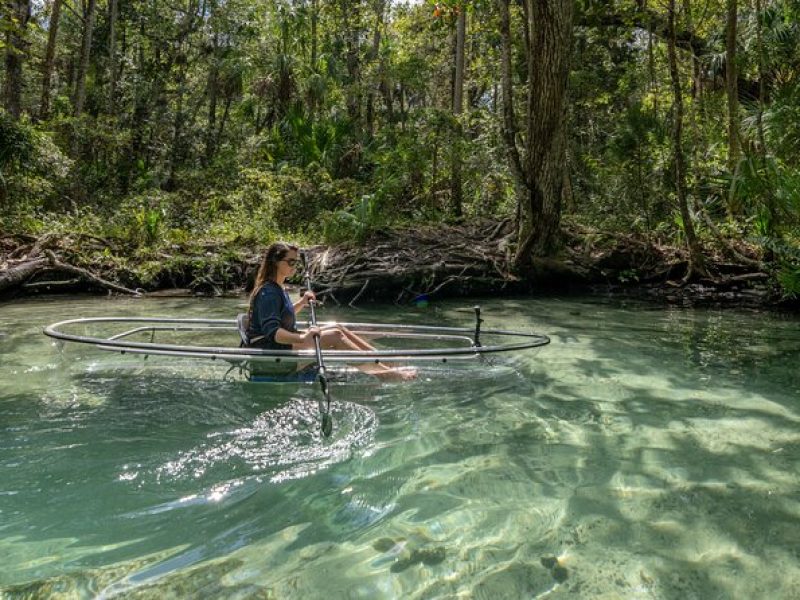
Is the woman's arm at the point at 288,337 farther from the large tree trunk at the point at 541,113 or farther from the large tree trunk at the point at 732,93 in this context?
the large tree trunk at the point at 732,93

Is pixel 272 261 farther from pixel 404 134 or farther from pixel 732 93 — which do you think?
pixel 404 134

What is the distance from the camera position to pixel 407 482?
11.1 ft

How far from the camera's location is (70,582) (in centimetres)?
245

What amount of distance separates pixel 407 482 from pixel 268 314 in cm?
198

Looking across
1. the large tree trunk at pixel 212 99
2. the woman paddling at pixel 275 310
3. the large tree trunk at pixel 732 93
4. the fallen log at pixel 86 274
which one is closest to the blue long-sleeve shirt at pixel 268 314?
the woman paddling at pixel 275 310

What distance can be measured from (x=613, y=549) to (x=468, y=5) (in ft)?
31.9

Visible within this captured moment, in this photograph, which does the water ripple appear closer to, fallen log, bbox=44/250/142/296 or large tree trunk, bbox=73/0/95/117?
fallen log, bbox=44/250/142/296

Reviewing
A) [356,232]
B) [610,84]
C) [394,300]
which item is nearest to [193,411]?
[394,300]

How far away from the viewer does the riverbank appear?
10.2m

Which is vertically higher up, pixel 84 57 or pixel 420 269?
pixel 84 57

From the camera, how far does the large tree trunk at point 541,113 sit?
30.0 feet

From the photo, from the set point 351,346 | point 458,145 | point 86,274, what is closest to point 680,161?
point 458,145

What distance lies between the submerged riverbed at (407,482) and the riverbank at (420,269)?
4.64m

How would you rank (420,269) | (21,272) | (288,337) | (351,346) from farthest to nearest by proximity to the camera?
1. (21,272)
2. (420,269)
3. (351,346)
4. (288,337)
